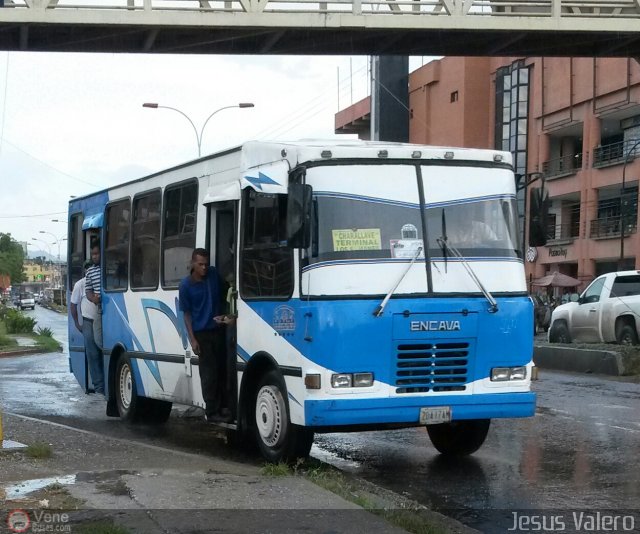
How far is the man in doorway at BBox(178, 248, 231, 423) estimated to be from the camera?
33.2 feet

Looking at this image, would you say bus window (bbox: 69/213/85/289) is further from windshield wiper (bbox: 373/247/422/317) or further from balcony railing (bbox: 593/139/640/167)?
balcony railing (bbox: 593/139/640/167)

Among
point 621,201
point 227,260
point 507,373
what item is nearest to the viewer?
point 507,373

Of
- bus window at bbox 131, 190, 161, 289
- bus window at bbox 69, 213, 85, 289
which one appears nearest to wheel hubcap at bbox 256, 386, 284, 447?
bus window at bbox 131, 190, 161, 289

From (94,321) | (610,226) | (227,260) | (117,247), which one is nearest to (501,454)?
(227,260)

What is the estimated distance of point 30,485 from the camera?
7.34 m

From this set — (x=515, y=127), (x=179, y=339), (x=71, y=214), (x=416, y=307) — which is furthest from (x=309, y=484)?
(x=515, y=127)

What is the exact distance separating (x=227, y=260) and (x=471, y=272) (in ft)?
8.58

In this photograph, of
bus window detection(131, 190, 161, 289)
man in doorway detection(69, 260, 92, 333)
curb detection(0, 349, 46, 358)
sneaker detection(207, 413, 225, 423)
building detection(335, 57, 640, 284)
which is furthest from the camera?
building detection(335, 57, 640, 284)

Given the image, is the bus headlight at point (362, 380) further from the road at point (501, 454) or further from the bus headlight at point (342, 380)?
the road at point (501, 454)

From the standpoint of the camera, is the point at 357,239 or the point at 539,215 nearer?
the point at 357,239

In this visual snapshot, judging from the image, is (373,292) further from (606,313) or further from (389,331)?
(606,313)

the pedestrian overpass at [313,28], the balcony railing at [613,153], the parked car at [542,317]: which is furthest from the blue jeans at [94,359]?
the balcony railing at [613,153]

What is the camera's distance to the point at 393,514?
22.3 ft

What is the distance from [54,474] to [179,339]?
3474mm
